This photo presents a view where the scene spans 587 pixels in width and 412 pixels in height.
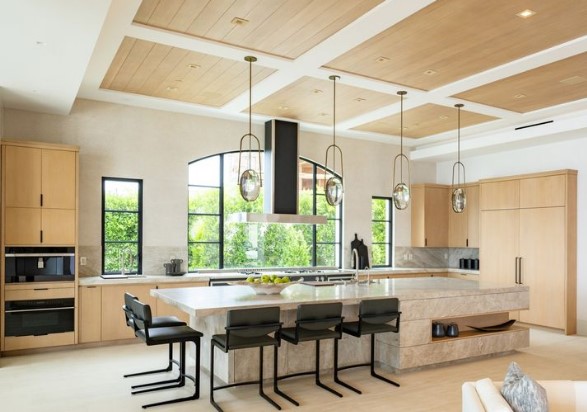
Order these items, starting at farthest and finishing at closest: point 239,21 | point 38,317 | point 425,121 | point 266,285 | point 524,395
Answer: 1. point 425,121
2. point 38,317
3. point 266,285
4. point 239,21
5. point 524,395

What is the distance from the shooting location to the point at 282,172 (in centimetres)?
788

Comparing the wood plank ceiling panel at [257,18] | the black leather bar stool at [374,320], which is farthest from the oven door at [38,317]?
the wood plank ceiling panel at [257,18]

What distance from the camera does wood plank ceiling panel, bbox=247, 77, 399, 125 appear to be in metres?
6.20

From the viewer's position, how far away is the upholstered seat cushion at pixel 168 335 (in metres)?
4.25

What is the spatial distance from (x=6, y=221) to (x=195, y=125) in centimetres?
303

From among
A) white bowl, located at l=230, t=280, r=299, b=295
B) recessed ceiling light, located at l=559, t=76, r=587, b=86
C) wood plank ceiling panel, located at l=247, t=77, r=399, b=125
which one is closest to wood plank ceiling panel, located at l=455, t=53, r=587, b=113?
recessed ceiling light, located at l=559, t=76, r=587, b=86

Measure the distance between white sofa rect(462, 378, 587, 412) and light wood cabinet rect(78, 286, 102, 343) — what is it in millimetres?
5023

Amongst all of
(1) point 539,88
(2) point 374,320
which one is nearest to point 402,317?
(2) point 374,320

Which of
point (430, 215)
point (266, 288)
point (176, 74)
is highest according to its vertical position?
point (176, 74)

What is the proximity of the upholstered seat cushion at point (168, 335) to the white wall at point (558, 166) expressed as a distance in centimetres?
616

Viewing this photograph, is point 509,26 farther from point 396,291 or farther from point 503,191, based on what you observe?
point 503,191

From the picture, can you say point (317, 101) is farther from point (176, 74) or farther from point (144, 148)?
point (144, 148)

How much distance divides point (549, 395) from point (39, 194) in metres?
5.80

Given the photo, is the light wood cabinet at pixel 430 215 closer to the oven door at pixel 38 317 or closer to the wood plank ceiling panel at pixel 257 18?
the wood plank ceiling panel at pixel 257 18
